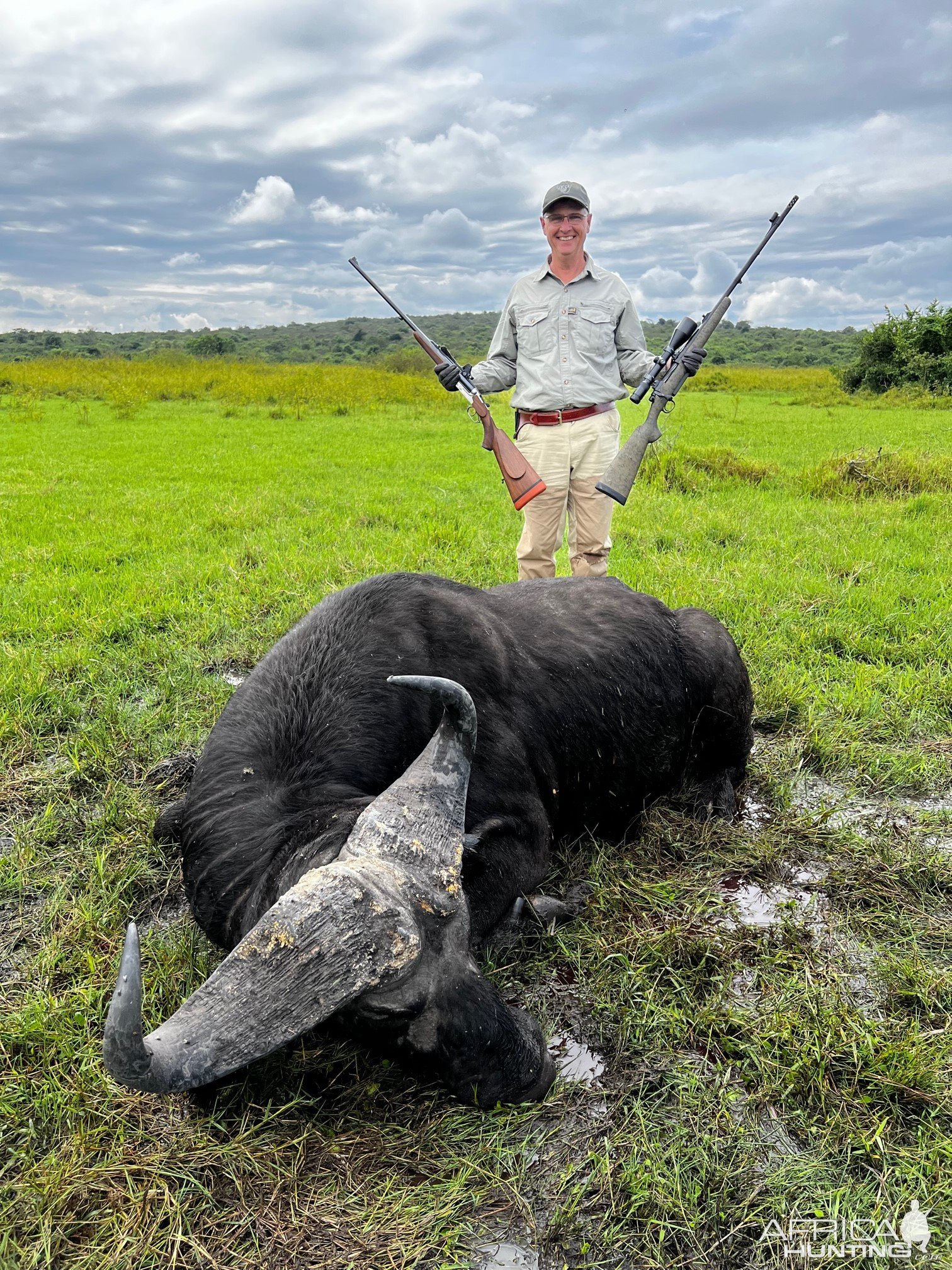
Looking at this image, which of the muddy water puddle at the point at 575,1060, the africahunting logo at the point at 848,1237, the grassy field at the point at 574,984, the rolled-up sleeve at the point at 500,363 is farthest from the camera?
the rolled-up sleeve at the point at 500,363

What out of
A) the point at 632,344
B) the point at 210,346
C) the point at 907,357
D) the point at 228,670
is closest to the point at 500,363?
the point at 632,344

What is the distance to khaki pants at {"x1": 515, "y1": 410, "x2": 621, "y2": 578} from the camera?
6.50 m

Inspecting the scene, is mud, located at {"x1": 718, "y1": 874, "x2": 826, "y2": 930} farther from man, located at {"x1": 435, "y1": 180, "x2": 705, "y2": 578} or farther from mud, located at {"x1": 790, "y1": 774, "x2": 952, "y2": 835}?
man, located at {"x1": 435, "y1": 180, "x2": 705, "y2": 578}

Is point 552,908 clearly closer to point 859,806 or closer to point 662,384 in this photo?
point 859,806

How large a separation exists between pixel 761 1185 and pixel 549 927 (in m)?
1.19

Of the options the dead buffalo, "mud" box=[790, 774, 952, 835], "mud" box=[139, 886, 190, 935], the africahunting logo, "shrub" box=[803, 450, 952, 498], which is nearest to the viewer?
the dead buffalo

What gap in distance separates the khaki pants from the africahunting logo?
4661 mm

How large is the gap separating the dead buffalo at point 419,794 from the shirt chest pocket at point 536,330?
269cm

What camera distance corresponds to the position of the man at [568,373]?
20.8ft

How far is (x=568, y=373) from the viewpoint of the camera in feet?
21.0

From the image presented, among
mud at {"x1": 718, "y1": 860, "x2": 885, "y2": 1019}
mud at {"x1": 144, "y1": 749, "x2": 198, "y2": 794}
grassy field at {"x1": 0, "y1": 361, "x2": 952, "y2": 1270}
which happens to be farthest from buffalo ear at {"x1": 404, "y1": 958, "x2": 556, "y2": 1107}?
mud at {"x1": 144, "y1": 749, "x2": 198, "y2": 794}

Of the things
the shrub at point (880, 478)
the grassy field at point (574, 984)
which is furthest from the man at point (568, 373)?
the shrub at point (880, 478)

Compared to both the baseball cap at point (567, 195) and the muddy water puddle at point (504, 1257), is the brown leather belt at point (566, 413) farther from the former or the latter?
the muddy water puddle at point (504, 1257)

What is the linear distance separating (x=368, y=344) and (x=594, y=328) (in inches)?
2636
